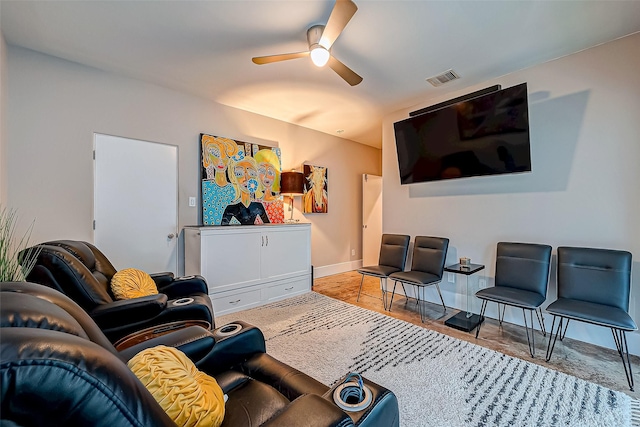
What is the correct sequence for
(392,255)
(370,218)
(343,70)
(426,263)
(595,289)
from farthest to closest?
1. (370,218)
2. (392,255)
3. (426,263)
4. (343,70)
5. (595,289)

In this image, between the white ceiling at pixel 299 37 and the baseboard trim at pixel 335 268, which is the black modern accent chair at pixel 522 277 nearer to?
the white ceiling at pixel 299 37

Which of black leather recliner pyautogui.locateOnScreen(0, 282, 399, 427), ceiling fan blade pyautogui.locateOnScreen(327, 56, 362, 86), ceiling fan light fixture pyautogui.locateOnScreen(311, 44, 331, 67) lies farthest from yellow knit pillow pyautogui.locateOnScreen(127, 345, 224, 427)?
ceiling fan blade pyautogui.locateOnScreen(327, 56, 362, 86)

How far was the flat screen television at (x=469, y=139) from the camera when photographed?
9.18 feet

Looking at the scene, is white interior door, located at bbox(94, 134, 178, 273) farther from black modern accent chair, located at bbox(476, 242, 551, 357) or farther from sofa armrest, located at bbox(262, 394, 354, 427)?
black modern accent chair, located at bbox(476, 242, 551, 357)

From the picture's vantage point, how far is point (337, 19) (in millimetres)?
1961

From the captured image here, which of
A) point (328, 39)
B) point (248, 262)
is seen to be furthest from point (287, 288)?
point (328, 39)

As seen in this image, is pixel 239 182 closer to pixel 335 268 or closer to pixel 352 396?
pixel 335 268

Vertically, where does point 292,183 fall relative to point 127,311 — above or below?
above

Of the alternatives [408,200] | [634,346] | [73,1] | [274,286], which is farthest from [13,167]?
[634,346]

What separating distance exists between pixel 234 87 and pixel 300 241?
2.23m

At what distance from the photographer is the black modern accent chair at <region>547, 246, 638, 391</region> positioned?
2140mm

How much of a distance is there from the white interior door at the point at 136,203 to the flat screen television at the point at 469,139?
10.1ft

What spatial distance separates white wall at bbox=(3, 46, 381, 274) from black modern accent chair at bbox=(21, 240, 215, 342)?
38.5 inches

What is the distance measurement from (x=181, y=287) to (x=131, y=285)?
0.47 m
